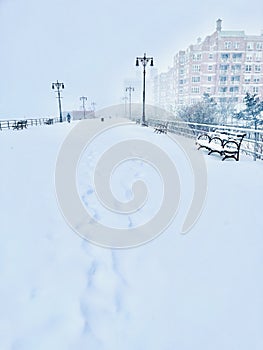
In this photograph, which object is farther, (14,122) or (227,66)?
(227,66)

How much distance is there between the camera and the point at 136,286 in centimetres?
258

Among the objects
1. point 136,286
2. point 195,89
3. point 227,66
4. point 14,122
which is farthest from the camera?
point 195,89

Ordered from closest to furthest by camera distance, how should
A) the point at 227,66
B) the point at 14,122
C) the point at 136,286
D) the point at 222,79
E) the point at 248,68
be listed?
the point at 136,286
the point at 14,122
the point at 248,68
the point at 227,66
the point at 222,79

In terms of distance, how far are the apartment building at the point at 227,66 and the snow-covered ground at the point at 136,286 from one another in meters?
60.3

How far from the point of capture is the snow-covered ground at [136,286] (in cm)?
204

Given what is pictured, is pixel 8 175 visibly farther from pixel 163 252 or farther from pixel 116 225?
pixel 163 252

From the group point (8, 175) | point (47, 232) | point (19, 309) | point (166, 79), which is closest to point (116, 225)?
point (47, 232)

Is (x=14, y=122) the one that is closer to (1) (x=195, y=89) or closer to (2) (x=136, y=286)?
(2) (x=136, y=286)

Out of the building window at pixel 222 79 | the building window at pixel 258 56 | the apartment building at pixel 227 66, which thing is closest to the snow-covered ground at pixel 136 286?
the apartment building at pixel 227 66

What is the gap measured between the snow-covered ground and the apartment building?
60303 millimetres

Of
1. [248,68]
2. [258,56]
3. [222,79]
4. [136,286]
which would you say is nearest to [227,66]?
[222,79]

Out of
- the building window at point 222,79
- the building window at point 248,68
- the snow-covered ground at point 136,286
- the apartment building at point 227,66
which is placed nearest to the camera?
the snow-covered ground at point 136,286

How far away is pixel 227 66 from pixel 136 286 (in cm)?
6414

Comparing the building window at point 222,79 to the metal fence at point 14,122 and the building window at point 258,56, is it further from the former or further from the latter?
the metal fence at point 14,122
